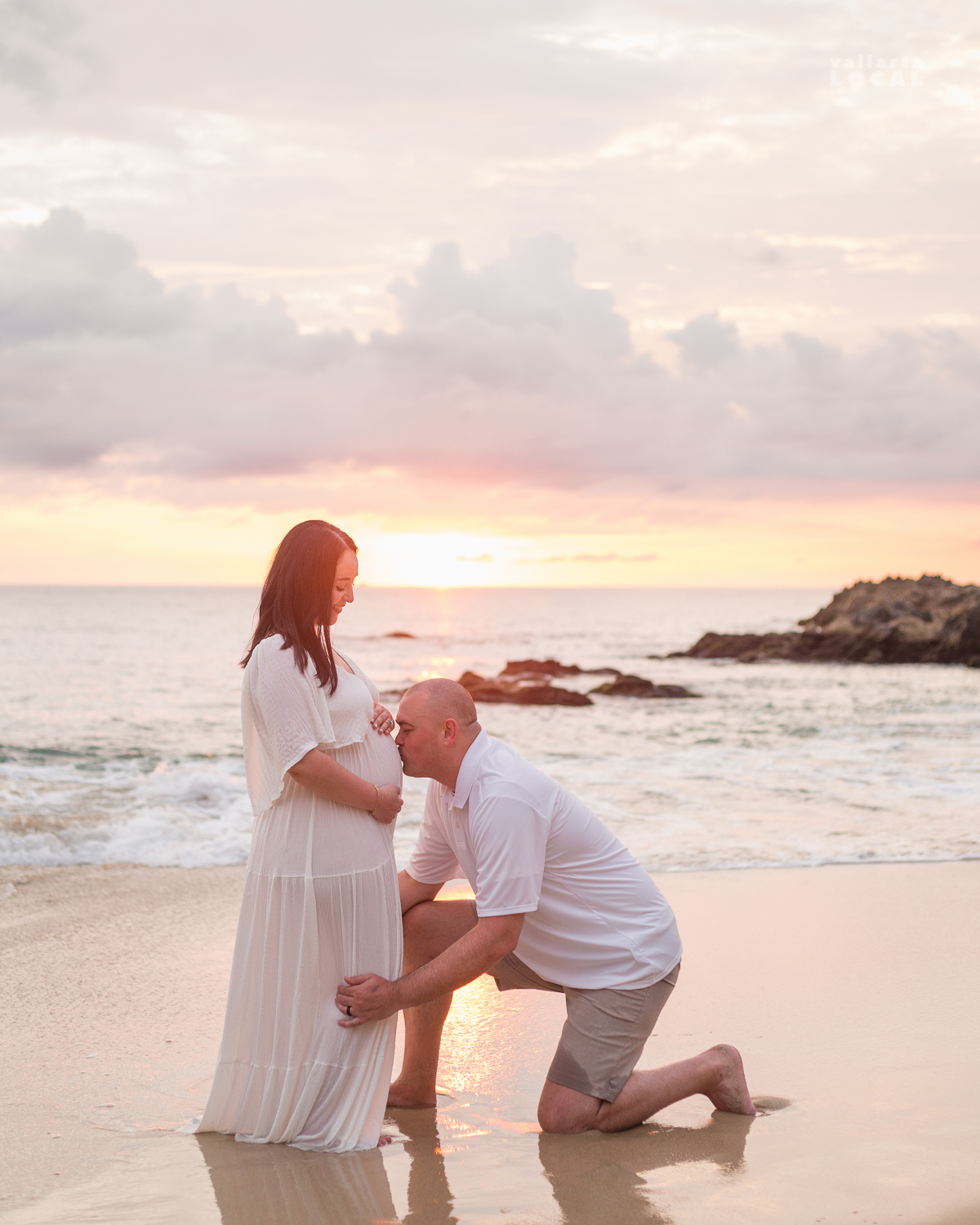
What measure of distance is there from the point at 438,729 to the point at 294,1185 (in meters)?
1.40

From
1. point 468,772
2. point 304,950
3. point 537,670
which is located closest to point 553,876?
point 468,772

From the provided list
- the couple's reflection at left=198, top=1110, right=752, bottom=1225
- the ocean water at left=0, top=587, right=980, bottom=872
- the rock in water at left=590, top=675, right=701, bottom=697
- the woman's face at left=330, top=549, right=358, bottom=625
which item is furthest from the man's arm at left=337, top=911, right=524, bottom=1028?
the rock in water at left=590, top=675, right=701, bottom=697

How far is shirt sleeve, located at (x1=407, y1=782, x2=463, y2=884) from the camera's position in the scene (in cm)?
381

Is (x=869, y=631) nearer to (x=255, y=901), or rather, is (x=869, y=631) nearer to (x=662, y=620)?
(x=255, y=901)

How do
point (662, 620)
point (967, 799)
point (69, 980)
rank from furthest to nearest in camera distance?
point (662, 620) → point (967, 799) → point (69, 980)

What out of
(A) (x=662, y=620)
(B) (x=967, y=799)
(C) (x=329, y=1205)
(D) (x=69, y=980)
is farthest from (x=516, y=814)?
(A) (x=662, y=620)

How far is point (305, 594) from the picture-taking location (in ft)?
11.1

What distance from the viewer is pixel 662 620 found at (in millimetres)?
85438

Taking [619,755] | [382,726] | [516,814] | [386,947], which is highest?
[382,726]

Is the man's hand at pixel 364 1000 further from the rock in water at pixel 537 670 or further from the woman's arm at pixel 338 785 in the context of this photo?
the rock in water at pixel 537 670

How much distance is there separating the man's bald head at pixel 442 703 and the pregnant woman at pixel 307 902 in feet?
0.58

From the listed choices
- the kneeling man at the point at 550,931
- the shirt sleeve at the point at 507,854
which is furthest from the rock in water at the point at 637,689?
the shirt sleeve at the point at 507,854

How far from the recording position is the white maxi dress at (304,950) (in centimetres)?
335

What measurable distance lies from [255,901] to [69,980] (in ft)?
8.22
